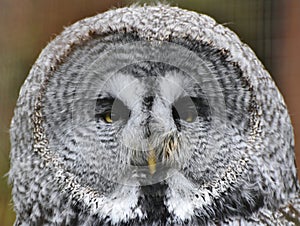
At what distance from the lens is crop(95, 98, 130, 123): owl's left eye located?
1677 mm

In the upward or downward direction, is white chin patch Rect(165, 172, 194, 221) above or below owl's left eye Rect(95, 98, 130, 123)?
below

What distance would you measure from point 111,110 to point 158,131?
14cm

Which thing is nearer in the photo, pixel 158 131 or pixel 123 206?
pixel 158 131

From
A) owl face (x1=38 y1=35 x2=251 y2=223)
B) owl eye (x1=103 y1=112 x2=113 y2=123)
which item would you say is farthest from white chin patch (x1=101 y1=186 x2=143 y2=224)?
owl eye (x1=103 y1=112 x2=113 y2=123)

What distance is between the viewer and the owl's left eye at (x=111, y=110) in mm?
1677

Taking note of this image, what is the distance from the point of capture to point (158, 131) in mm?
1637

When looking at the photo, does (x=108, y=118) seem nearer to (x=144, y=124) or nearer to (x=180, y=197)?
(x=144, y=124)

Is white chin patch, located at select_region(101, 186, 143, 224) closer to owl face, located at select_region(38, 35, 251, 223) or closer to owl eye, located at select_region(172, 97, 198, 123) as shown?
owl face, located at select_region(38, 35, 251, 223)

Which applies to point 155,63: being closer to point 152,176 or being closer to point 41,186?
point 152,176

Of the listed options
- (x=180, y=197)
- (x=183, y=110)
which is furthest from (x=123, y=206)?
(x=183, y=110)

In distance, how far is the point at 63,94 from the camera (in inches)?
69.2

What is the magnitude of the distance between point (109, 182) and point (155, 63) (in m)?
0.31

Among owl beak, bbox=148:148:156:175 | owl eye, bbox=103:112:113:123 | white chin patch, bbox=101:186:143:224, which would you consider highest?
owl eye, bbox=103:112:113:123

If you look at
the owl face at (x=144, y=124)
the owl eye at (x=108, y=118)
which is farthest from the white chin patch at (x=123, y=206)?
the owl eye at (x=108, y=118)
